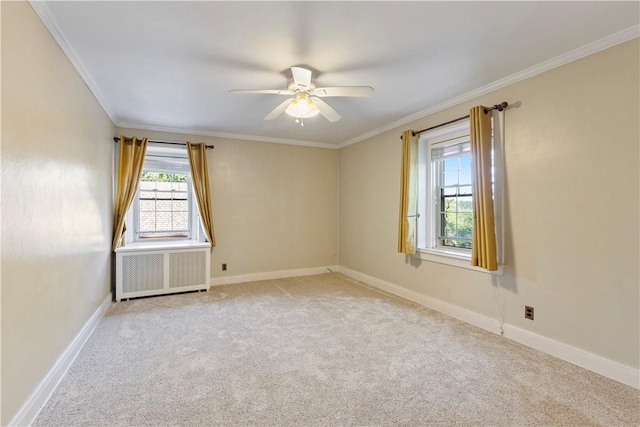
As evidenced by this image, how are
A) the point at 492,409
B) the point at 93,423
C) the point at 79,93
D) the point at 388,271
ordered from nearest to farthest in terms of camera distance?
the point at 93,423, the point at 492,409, the point at 79,93, the point at 388,271

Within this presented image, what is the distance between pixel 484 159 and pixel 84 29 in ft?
10.9

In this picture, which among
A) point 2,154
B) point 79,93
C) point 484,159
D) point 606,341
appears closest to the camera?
point 2,154

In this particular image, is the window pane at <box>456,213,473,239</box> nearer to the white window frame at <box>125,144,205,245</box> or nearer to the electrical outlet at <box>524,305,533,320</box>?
the electrical outlet at <box>524,305,533,320</box>

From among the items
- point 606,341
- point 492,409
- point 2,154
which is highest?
point 2,154

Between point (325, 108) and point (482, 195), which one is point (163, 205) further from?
point (482, 195)

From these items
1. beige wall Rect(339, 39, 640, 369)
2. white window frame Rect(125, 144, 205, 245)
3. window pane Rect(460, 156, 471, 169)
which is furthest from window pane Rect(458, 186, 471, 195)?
white window frame Rect(125, 144, 205, 245)

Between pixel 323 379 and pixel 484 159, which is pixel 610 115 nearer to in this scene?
pixel 484 159

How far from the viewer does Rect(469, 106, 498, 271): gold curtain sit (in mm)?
2777

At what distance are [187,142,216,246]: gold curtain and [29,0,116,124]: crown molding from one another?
134cm

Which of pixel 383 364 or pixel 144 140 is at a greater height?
pixel 144 140

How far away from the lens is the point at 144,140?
4.11m

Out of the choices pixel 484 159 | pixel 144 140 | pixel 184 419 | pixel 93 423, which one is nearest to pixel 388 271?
pixel 484 159

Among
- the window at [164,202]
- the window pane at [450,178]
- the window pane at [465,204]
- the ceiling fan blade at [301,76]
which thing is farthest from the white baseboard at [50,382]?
the window pane at [450,178]

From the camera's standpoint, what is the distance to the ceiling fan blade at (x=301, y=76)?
7.39 feet
